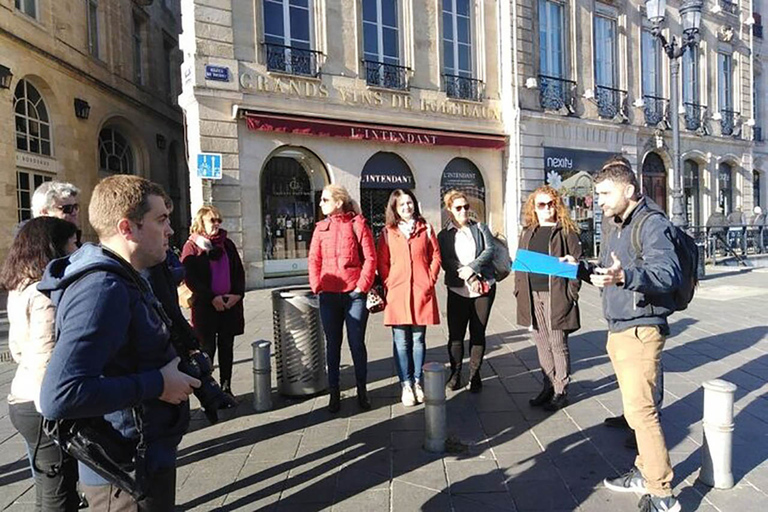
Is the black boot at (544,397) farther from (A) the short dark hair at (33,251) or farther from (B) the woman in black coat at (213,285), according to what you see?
(A) the short dark hair at (33,251)

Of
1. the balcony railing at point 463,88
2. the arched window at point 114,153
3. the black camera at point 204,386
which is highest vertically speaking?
the balcony railing at point 463,88

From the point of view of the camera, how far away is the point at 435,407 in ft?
11.8

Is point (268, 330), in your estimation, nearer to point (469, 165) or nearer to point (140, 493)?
point (140, 493)

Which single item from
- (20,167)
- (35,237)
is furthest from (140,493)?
(20,167)

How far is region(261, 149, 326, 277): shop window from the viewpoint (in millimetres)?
13258

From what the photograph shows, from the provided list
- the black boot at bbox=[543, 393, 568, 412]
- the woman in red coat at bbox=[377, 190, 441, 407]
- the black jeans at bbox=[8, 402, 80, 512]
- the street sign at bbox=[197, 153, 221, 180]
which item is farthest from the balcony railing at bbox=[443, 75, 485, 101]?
the black jeans at bbox=[8, 402, 80, 512]

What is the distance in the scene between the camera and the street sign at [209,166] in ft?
38.4

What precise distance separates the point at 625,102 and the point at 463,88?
7.31 metres

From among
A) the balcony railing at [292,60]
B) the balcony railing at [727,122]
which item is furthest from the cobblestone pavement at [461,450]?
the balcony railing at [727,122]

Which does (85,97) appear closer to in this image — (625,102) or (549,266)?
(549,266)

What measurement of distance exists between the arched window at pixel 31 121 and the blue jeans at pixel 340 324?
13116 millimetres

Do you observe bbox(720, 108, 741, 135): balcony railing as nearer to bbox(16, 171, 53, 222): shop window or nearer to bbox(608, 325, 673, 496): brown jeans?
bbox(608, 325, 673, 496): brown jeans

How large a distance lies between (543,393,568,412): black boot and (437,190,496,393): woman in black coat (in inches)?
27.7

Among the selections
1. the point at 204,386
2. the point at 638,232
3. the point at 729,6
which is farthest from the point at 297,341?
the point at 729,6
